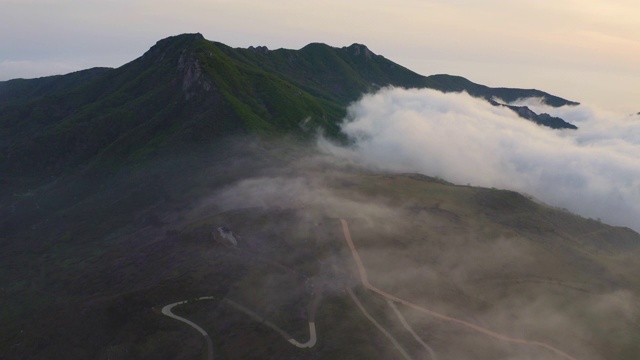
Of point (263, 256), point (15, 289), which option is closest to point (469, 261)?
point (263, 256)

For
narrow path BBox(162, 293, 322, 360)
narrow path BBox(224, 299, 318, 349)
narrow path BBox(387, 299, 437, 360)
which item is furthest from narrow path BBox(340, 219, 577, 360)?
narrow path BBox(224, 299, 318, 349)

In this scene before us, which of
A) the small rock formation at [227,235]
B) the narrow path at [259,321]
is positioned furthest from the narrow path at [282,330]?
the small rock formation at [227,235]

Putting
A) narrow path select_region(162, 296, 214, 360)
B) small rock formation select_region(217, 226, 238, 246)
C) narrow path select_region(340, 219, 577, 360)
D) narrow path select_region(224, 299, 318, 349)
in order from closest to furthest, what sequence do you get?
narrow path select_region(224, 299, 318, 349), narrow path select_region(162, 296, 214, 360), narrow path select_region(340, 219, 577, 360), small rock formation select_region(217, 226, 238, 246)

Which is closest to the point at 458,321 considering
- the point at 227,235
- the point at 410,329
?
the point at 410,329

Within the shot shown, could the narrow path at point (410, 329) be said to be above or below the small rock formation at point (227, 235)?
below

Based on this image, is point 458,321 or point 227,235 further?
point 227,235

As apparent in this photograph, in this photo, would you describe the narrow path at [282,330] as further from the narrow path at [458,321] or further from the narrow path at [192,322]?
the narrow path at [458,321]

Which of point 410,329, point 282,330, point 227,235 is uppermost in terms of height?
point 227,235

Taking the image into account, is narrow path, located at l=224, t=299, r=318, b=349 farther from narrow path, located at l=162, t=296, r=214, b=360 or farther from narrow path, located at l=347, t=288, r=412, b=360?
narrow path, located at l=347, t=288, r=412, b=360

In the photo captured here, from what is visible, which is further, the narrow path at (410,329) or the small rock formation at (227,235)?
the small rock formation at (227,235)

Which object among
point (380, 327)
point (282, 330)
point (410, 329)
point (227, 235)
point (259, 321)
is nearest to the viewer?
point (380, 327)

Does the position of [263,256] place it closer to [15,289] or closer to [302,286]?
[302,286]

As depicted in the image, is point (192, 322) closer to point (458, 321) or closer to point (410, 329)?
point (410, 329)
